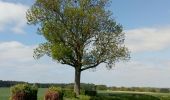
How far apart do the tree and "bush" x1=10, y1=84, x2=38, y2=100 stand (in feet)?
133

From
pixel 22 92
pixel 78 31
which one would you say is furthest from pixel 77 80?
pixel 22 92

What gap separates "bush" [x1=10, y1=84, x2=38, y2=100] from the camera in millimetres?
25516

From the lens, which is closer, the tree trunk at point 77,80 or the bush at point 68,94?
the bush at point 68,94

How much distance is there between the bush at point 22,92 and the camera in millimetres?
25516

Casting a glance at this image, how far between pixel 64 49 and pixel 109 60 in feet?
23.5

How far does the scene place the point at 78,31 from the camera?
67812 millimetres

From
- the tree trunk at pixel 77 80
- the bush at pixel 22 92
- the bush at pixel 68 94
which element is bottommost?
the bush at pixel 22 92

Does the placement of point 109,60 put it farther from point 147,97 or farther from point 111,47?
point 147,97

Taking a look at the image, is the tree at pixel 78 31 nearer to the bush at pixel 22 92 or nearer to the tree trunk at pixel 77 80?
the tree trunk at pixel 77 80

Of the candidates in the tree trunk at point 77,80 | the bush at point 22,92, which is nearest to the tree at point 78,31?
the tree trunk at point 77,80

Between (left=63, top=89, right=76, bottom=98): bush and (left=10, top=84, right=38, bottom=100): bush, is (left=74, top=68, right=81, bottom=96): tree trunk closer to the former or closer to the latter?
(left=63, top=89, right=76, bottom=98): bush

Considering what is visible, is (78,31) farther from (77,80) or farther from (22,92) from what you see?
(22,92)

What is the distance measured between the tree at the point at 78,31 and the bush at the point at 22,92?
133 ft

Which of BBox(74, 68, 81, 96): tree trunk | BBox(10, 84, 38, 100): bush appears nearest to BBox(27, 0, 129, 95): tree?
BBox(74, 68, 81, 96): tree trunk
